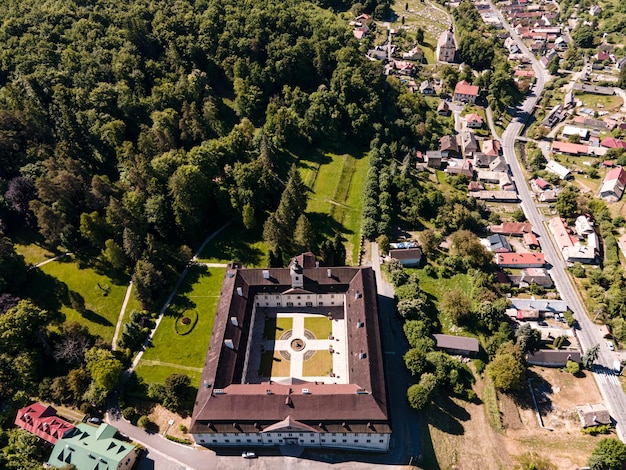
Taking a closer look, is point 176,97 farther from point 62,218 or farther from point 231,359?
point 231,359

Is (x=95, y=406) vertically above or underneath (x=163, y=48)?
underneath

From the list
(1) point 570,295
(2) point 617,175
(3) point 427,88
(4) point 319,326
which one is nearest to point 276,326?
(4) point 319,326

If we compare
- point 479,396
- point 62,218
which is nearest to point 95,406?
point 62,218

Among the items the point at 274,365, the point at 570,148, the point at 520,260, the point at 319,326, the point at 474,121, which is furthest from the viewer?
the point at 474,121

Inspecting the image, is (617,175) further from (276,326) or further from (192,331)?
(192,331)

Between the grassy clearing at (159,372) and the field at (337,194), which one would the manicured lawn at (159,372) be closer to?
the grassy clearing at (159,372)

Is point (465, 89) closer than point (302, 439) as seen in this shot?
No
